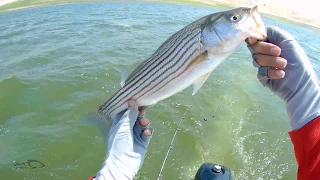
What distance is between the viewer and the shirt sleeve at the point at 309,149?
6.41 feet

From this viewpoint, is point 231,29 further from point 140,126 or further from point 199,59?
point 140,126

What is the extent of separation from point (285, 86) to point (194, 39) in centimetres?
93

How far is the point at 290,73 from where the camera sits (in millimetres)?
2303

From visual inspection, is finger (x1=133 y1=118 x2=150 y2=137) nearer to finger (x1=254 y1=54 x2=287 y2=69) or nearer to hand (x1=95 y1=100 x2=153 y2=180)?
hand (x1=95 y1=100 x2=153 y2=180)

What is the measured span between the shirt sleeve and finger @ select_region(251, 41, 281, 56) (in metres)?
0.60

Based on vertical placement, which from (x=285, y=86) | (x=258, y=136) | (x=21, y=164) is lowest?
(x=258, y=136)

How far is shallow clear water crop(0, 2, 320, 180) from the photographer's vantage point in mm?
5191

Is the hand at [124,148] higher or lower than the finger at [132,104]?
lower

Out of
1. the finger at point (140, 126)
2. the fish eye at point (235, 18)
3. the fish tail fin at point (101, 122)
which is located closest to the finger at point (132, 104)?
the finger at point (140, 126)

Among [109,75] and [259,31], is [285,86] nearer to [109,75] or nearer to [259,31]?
[259,31]

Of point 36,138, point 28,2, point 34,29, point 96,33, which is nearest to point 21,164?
point 36,138

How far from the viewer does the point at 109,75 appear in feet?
25.9

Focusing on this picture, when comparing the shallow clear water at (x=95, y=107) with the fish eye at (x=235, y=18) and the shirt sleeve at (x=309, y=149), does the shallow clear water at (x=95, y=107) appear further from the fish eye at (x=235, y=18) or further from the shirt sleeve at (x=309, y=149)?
the fish eye at (x=235, y=18)

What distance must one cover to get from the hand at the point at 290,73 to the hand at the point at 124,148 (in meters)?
1.62
